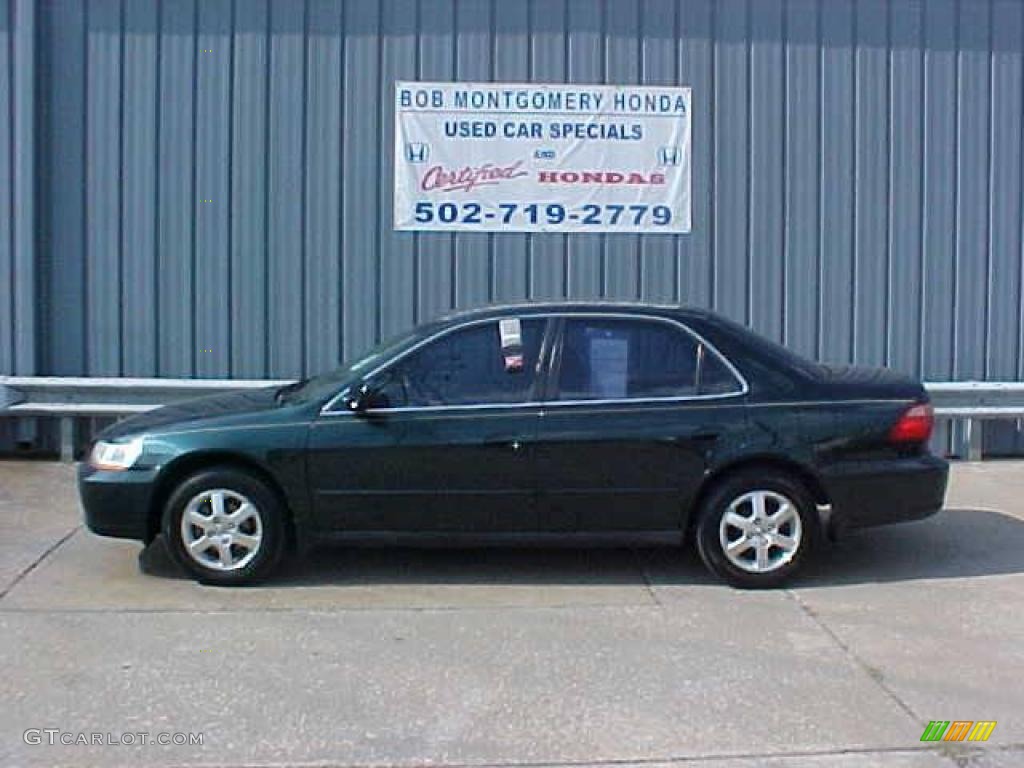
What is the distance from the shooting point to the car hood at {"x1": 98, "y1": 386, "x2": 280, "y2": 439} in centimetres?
679

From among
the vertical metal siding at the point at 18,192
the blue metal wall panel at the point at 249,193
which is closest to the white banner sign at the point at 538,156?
the blue metal wall panel at the point at 249,193

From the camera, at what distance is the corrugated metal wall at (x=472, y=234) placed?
10.5m

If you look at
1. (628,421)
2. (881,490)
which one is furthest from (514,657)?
(881,490)

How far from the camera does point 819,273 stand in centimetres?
1073

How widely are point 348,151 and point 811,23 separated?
409 cm

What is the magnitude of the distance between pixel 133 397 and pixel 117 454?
12.5 feet

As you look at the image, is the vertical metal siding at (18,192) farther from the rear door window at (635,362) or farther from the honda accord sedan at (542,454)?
the rear door window at (635,362)

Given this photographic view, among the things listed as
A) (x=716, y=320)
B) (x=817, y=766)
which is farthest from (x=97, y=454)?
(x=817, y=766)

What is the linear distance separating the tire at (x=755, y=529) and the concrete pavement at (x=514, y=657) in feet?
0.48

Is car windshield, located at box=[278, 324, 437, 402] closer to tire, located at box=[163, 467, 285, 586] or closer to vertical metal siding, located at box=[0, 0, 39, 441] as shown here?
tire, located at box=[163, 467, 285, 586]

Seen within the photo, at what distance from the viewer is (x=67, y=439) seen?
34.1ft

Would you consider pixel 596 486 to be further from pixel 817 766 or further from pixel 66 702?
pixel 66 702

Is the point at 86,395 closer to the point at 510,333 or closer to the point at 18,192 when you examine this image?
the point at 18,192

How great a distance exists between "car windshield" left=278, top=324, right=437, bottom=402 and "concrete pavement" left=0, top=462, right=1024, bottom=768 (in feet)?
3.35
